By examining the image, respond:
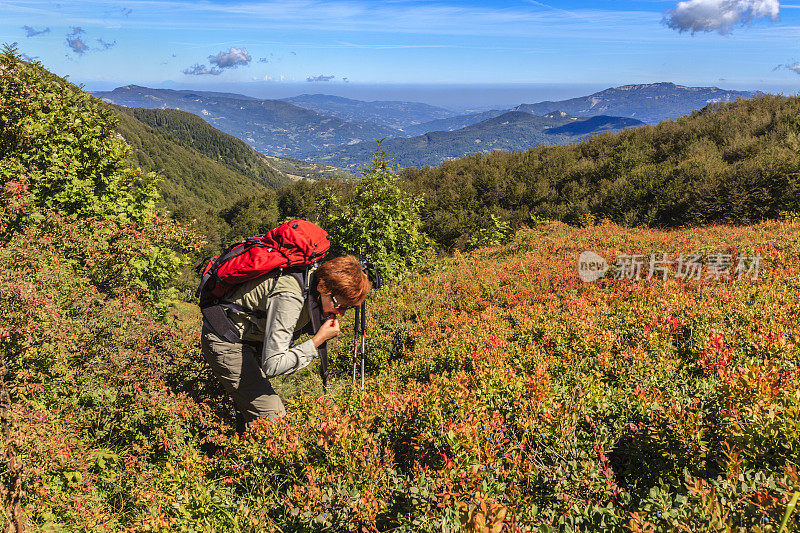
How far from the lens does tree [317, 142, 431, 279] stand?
1213 cm

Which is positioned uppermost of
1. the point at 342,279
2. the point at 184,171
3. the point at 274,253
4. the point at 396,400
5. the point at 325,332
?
the point at 184,171

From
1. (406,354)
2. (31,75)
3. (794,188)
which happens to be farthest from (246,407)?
(794,188)

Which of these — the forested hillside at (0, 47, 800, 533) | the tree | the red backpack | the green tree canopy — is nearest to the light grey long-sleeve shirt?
the red backpack

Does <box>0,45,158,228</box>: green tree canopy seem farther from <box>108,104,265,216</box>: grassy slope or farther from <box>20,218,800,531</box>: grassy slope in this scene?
<box>108,104,265,216</box>: grassy slope

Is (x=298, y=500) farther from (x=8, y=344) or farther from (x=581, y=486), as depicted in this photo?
(x=8, y=344)

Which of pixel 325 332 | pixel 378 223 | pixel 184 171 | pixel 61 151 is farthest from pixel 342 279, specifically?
pixel 184 171

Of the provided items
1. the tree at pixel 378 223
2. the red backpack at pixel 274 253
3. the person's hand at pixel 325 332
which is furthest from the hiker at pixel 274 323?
the tree at pixel 378 223

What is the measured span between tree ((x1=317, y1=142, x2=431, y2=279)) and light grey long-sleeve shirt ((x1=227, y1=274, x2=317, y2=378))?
794 centimetres

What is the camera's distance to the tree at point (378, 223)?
12.1m

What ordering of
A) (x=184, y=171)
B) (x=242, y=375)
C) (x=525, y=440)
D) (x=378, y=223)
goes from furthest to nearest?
(x=184, y=171)
(x=378, y=223)
(x=242, y=375)
(x=525, y=440)

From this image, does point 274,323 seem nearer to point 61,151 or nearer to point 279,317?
point 279,317

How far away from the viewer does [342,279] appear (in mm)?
3467

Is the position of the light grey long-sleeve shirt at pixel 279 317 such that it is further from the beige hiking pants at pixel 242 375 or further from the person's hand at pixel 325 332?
the beige hiking pants at pixel 242 375

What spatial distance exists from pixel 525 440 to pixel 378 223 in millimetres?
9761
